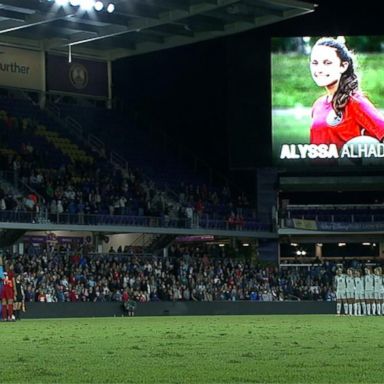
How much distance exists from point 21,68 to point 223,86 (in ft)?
37.0

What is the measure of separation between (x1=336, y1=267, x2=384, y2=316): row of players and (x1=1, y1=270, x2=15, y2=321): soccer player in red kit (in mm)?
13206

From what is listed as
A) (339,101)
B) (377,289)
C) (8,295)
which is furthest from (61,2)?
(339,101)

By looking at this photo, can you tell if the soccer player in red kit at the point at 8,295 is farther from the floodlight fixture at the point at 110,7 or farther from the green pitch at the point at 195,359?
the floodlight fixture at the point at 110,7

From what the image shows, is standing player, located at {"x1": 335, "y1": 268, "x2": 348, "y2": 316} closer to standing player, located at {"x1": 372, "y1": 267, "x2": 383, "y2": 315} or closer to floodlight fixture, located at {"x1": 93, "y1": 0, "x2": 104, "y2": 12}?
standing player, located at {"x1": 372, "y1": 267, "x2": 383, "y2": 315}

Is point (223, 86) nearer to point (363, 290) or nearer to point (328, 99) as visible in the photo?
point (328, 99)

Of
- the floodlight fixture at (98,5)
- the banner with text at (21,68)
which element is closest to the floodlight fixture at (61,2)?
the floodlight fixture at (98,5)

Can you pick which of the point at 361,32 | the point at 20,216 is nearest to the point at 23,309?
the point at 20,216

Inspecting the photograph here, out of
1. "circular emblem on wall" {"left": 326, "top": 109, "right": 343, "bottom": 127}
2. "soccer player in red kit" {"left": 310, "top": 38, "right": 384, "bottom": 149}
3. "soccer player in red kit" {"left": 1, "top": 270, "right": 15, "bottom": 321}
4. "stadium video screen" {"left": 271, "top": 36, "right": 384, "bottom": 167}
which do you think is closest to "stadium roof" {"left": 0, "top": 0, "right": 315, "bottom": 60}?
"stadium video screen" {"left": 271, "top": 36, "right": 384, "bottom": 167}

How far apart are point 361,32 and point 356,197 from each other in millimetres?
10611

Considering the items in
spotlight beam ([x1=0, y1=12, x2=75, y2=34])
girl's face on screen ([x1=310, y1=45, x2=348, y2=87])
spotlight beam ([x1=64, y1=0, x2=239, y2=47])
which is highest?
spotlight beam ([x1=64, y1=0, x2=239, y2=47])

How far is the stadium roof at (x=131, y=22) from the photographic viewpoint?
46.9m

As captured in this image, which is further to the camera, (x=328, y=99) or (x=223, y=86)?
(x=223, y=86)

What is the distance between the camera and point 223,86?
6019cm

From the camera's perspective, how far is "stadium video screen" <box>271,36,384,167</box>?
5669cm
